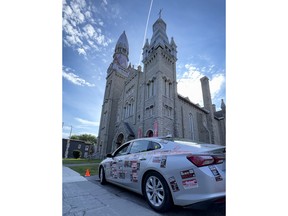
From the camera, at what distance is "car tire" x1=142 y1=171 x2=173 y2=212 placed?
2143mm

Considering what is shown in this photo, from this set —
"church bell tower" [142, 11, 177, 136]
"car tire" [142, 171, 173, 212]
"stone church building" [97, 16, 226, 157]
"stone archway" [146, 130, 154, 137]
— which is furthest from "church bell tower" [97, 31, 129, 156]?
"car tire" [142, 171, 173, 212]

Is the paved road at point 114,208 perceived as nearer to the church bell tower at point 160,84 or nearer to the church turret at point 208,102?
the church bell tower at point 160,84

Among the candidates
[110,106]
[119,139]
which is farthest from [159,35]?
[119,139]

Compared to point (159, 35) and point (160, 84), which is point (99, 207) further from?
point (159, 35)

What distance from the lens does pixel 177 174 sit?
81.0 inches

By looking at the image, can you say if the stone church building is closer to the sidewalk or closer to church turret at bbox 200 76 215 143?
church turret at bbox 200 76 215 143

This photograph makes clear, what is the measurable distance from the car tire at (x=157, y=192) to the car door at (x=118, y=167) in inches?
35.6

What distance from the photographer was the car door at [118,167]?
11.0 ft

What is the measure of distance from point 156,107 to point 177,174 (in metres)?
13.2
